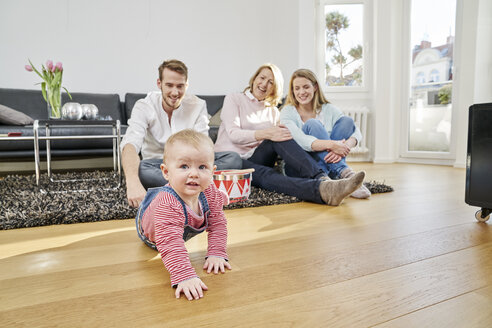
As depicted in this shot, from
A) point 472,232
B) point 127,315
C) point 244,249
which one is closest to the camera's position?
point 127,315

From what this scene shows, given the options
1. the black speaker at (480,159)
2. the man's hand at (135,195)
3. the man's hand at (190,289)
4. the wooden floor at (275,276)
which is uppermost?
the black speaker at (480,159)

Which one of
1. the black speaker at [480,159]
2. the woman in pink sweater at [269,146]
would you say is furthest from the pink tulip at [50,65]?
the black speaker at [480,159]

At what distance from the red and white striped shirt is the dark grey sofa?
2.23m

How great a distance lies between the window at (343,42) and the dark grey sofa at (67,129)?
4.89 ft

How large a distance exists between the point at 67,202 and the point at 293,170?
47.2 inches

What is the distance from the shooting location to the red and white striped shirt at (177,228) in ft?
2.66

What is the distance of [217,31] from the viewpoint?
14.7 ft

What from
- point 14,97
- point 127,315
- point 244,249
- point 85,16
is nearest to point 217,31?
point 85,16

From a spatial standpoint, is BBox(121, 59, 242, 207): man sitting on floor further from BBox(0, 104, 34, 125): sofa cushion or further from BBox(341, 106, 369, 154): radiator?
BBox(341, 106, 369, 154): radiator

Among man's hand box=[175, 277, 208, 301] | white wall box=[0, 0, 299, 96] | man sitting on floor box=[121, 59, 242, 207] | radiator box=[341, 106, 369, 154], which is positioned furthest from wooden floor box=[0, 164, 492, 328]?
white wall box=[0, 0, 299, 96]

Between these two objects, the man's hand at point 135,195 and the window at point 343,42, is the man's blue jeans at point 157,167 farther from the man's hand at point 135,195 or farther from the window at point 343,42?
the window at point 343,42

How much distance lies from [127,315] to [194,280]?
158 mm

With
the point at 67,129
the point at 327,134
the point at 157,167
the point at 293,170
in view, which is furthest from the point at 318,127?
the point at 67,129

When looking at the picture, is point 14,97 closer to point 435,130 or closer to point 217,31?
point 217,31
